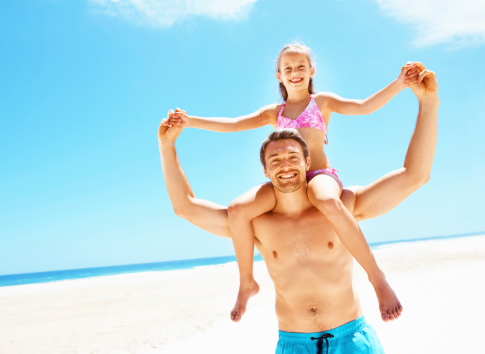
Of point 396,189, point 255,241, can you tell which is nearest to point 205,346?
point 255,241

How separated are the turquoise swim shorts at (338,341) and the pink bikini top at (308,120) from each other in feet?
5.51

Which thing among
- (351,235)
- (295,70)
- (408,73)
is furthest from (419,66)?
(351,235)

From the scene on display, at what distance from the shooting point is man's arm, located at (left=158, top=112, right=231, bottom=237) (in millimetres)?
3154

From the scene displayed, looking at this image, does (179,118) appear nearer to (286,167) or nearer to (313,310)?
(286,167)

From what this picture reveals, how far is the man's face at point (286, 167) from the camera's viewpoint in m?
2.77

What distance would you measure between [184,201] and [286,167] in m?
0.86

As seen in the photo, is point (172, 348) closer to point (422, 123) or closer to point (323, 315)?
point (323, 315)

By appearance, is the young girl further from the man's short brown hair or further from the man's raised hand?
the man's short brown hair

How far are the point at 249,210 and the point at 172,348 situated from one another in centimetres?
688

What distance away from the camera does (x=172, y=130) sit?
10.8ft

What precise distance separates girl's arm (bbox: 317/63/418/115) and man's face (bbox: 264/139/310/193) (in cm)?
100

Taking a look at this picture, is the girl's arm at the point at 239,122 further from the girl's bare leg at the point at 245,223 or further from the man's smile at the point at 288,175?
the man's smile at the point at 288,175

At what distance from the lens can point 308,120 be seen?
3.73 m

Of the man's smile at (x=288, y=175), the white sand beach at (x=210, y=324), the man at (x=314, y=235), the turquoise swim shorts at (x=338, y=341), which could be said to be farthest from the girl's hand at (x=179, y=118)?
the white sand beach at (x=210, y=324)
